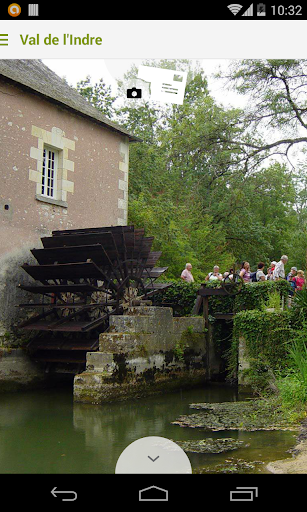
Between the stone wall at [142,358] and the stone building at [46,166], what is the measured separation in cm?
220

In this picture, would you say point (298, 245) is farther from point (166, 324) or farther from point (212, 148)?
point (166, 324)

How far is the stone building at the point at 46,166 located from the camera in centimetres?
1020

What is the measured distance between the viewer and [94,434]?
6.72m

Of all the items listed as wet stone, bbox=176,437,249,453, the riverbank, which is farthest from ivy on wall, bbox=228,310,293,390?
the riverbank

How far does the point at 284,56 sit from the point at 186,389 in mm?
9640

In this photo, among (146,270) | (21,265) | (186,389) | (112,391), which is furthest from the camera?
(146,270)

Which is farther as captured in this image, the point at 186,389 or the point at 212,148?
the point at 212,148

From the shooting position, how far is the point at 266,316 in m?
10.6

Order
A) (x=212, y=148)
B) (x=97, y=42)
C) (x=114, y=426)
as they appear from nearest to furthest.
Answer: (x=97, y=42)
(x=114, y=426)
(x=212, y=148)

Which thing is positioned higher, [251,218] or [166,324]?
[251,218]

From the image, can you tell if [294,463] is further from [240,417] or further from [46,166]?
[46,166]

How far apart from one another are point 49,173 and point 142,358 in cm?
439
